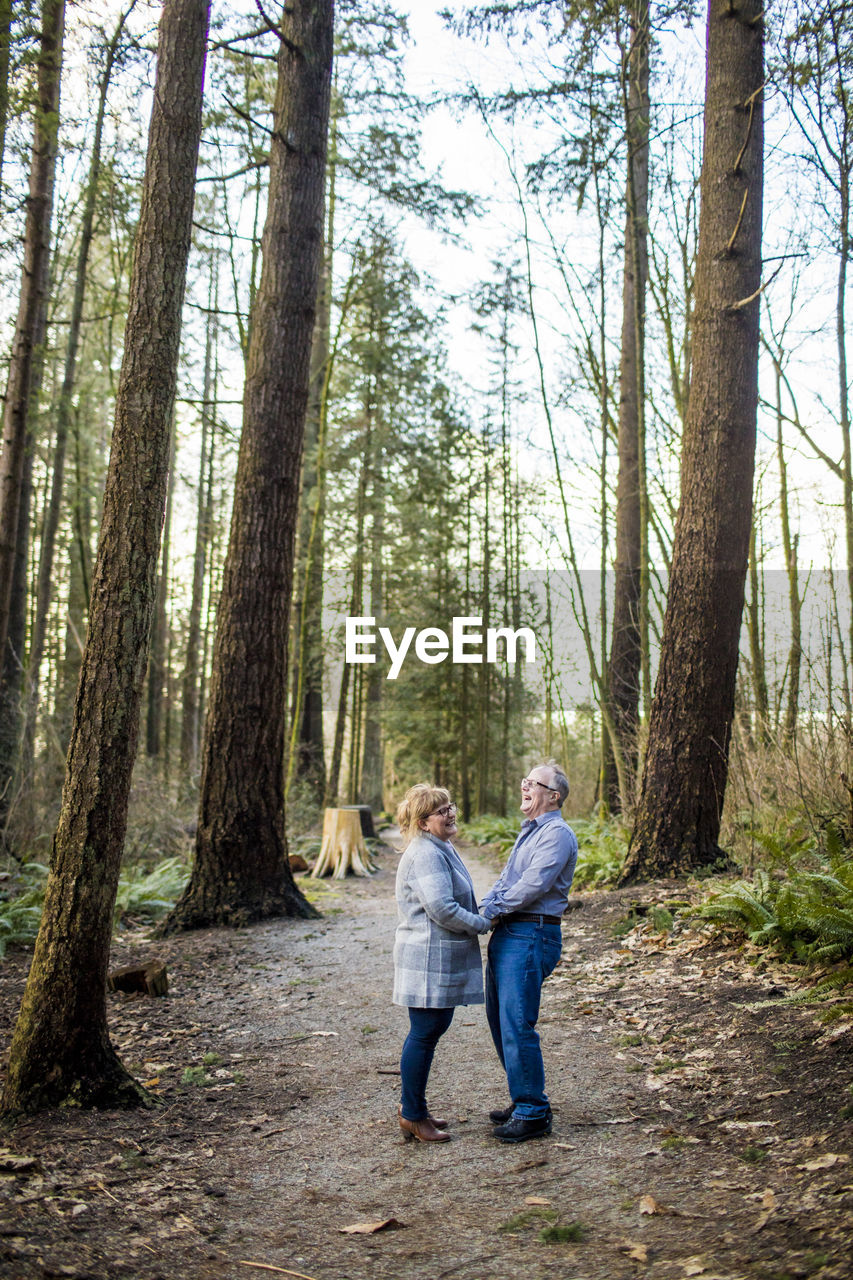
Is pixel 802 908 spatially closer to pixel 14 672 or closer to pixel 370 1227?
pixel 370 1227

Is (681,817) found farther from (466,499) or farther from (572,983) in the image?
(466,499)

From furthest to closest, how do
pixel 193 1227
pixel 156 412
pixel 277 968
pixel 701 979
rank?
1. pixel 277 968
2. pixel 701 979
3. pixel 156 412
4. pixel 193 1227

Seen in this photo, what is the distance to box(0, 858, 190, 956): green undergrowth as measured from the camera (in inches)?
298

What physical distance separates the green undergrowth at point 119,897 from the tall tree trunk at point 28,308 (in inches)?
127

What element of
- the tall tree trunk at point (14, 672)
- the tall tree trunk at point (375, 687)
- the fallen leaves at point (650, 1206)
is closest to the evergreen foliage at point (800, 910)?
the fallen leaves at point (650, 1206)

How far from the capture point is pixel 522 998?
395 centimetres

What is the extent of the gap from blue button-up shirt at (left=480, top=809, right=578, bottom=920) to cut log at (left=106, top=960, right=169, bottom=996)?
3.23m

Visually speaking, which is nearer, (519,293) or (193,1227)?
(193,1227)

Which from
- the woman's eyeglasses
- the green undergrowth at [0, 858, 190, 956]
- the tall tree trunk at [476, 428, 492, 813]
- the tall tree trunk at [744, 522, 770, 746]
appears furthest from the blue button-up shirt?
the tall tree trunk at [476, 428, 492, 813]

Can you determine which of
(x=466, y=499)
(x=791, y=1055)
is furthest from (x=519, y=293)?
(x=791, y=1055)

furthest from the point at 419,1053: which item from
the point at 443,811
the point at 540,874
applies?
the point at 443,811

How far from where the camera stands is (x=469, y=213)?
14953mm

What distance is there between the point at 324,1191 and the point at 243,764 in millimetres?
5097

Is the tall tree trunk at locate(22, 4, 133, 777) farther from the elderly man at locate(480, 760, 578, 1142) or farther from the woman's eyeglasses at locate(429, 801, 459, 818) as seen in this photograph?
the elderly man at locate(480, 760, 578, 1142)
